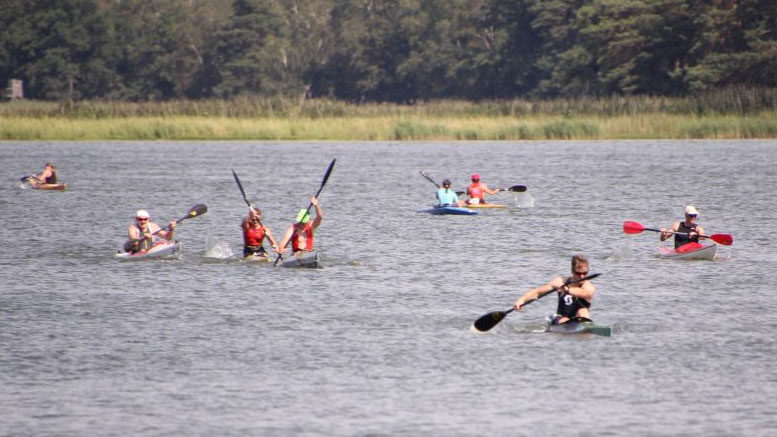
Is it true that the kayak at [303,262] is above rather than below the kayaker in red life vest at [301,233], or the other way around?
below

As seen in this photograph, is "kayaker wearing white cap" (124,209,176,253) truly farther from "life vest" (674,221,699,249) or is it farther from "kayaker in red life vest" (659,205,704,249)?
"life vest" (674,221,699,249)

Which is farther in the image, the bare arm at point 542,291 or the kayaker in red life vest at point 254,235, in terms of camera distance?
the kayaker in red life vest at point 254,235

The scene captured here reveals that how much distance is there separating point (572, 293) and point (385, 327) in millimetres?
2949

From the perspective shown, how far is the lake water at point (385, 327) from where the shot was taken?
663 inches

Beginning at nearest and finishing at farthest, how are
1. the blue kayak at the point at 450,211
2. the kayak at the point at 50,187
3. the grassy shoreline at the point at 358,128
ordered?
the blue kayak at the point at 450,211, the kayak at the point at 50,187, the grassy shoreline at the point at 358,128

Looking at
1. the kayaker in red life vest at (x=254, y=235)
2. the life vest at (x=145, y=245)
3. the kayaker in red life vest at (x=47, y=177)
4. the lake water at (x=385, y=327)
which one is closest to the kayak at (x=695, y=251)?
the lake water at (x=385, y=327)

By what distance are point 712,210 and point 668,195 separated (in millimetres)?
Answer: 6553

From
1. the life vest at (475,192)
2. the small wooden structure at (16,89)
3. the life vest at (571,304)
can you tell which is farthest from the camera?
the small wooden structure at (16,89)

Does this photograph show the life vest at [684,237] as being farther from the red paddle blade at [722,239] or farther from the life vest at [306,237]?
the life vest at [306,237]

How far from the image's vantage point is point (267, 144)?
8831 cm

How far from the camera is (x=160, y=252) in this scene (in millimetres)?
30406

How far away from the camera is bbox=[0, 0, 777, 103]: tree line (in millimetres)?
115312

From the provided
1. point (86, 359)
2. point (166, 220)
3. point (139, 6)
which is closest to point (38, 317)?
point (86, 359)

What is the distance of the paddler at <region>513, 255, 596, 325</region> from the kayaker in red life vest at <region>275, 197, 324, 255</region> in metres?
8.80
